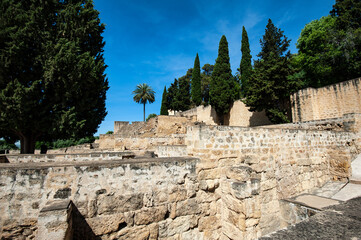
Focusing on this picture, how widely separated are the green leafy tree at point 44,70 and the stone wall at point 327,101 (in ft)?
64.5

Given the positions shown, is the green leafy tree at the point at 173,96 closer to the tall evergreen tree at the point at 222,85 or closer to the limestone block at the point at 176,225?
the tall evergreen tree at the point at 222,85

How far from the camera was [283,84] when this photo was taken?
17172 mm

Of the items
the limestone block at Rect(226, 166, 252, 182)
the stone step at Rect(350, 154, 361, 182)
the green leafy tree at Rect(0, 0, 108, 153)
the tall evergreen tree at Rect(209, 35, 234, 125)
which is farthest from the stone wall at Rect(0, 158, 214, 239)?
the tall evergreen tree at Rect(209, 35, 234, 125)

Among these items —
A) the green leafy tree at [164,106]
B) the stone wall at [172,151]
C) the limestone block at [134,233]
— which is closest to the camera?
the limestone block at [134,233]

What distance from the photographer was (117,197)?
2824 millimetres

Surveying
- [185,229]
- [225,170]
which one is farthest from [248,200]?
[185,229]

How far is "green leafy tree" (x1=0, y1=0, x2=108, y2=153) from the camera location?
11.0 meters

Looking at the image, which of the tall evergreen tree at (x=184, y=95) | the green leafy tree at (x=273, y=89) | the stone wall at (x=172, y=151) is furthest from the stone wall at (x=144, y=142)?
the tall evergreen tree at (x=184, y=95)

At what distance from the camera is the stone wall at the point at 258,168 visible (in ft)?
10.8

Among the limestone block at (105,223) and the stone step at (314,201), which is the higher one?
the limestone block at (105,223)

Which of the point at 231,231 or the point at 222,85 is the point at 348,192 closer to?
the point at 231,231

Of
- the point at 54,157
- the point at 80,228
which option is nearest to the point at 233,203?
the point at 80,228

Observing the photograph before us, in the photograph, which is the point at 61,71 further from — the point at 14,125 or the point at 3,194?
the point at 3,194

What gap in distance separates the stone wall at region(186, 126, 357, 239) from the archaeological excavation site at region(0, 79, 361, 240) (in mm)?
22
